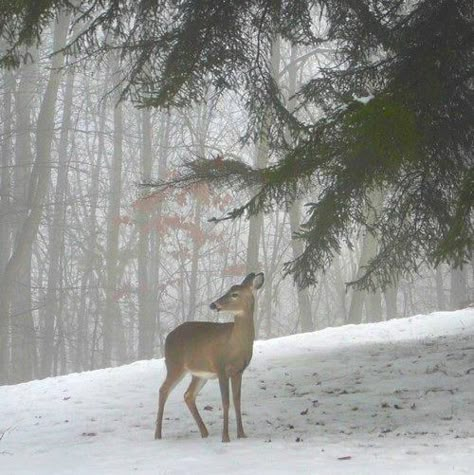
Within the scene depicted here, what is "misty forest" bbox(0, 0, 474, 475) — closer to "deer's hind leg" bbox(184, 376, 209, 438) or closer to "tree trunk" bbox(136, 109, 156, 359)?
"deer's hind leg" bbox(184, 376, 209, 438)

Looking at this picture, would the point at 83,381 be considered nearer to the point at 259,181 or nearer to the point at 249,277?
the point at 259,181

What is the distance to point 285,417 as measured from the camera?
7656mm

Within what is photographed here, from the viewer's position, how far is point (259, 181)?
879 cm

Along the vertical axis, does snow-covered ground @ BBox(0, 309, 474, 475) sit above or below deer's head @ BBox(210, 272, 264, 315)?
below

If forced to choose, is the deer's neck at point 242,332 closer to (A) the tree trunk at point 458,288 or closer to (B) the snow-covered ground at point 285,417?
(B) the snow-covered ground at point 285,417

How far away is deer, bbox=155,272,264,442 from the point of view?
6492 mm

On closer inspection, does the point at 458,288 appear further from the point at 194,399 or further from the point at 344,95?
the point at 194,399

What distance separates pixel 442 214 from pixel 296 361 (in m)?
3.33

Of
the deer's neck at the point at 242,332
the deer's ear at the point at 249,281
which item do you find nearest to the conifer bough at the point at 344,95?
the deer's ear at the point at 249,281

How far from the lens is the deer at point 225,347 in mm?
6492

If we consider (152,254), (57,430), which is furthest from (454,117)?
(152,254)

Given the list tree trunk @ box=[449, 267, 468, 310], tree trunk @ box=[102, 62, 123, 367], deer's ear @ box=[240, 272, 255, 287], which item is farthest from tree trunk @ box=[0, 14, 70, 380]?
tree trunk @ box=[449, 267, 468, 310]

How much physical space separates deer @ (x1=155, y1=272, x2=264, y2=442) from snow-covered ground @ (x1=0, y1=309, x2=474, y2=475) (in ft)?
1.32

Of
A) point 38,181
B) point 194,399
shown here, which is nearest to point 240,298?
point 194,399
